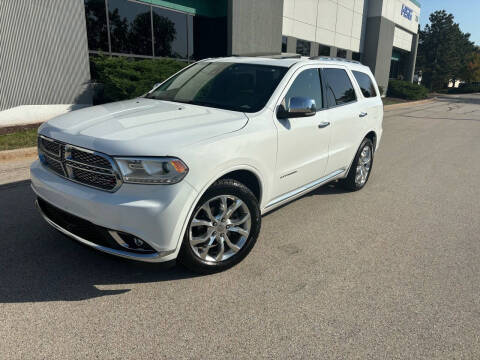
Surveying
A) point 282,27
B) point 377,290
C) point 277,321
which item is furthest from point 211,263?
point 282,27

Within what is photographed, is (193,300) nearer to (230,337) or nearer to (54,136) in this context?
(230,337)

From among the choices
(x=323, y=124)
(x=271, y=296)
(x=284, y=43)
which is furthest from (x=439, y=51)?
(x=271, y=296)

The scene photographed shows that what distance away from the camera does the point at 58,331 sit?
8.55 feet

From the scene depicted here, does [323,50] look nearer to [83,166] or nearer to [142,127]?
[142,127]

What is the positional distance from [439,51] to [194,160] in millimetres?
68362

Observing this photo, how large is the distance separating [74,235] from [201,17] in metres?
14.6

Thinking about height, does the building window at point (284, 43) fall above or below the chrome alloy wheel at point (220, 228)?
above

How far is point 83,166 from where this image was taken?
2.94 m

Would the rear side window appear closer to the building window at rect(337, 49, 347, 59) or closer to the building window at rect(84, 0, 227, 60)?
the building window at rect(84, 0, 227, 60)

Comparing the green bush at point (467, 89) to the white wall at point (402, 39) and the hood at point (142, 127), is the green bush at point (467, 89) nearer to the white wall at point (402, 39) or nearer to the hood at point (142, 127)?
the white wall at point (402, 39)

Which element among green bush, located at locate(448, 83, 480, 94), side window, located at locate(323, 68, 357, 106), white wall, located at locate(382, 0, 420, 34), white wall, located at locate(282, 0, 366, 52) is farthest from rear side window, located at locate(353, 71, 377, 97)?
green bush, located at locate(448, 83, 480, 94)

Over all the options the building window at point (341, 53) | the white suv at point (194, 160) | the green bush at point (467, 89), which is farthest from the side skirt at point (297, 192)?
the green bush at point (467, 89)

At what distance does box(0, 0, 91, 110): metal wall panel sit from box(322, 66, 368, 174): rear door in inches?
318

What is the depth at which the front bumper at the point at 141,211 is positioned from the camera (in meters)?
2.74
